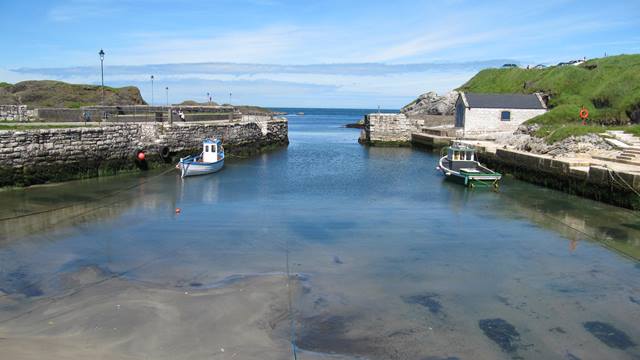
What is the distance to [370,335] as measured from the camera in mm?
9039

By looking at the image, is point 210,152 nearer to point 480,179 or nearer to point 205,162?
point 205,162

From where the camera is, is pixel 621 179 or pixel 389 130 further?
pixel 389 130

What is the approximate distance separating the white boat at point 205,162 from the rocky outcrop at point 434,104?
41.1m

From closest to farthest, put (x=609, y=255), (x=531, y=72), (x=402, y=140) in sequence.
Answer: (x=609, y=255) < (x=402, y=140) < (x=531, y=72)

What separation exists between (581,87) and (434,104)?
18.7 meters

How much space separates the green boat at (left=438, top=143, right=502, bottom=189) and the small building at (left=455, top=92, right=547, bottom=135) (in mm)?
18632

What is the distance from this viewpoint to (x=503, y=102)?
4856cm

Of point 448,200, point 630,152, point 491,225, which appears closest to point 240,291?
point 491,225

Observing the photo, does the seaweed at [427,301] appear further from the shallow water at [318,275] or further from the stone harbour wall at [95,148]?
the stone harbour wall at [95,148]

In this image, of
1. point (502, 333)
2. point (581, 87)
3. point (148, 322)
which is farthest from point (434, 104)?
point (148, 322)

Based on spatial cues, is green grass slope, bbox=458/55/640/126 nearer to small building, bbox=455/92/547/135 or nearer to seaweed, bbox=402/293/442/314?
small building, bbox=455/92/547/135

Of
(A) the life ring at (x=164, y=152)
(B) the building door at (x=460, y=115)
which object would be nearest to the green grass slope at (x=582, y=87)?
(B) the building door at (x=460, y=115)

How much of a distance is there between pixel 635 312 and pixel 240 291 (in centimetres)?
751

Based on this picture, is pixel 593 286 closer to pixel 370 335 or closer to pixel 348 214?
pixel 370 335
